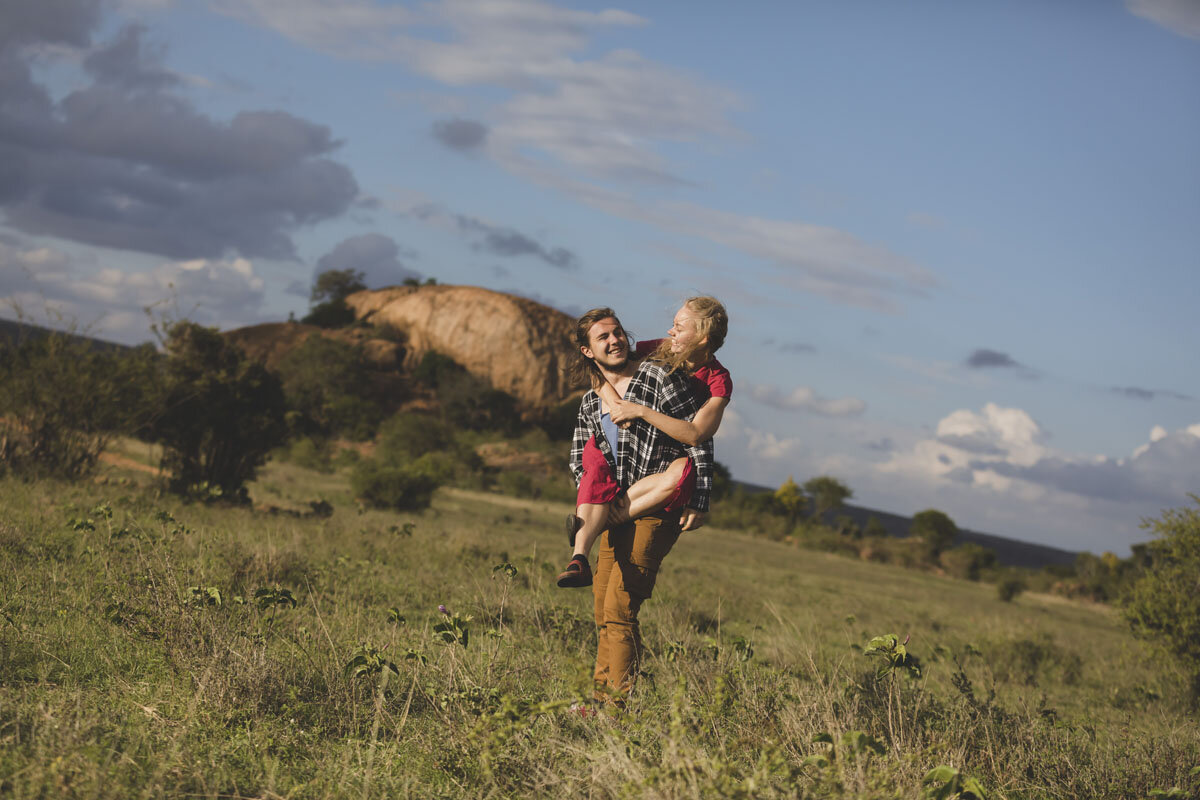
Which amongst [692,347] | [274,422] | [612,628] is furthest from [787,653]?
[274,422]

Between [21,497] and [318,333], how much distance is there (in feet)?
166

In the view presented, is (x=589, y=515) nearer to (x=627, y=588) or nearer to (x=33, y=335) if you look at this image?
(x=627, y=588)

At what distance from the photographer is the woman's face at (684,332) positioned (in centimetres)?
381

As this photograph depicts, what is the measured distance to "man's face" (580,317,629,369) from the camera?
4.01 m

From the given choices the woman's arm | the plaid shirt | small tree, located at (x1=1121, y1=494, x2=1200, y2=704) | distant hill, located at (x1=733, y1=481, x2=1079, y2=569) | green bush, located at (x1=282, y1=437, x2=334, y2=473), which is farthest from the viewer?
distant hill, located at (x1=733, y1=481, x2=1079, y2=569)

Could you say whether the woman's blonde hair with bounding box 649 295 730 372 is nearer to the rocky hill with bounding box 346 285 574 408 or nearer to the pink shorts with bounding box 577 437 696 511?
the pink shorts with bounding box 577 437 696 511

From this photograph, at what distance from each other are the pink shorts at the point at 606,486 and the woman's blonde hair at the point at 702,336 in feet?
1.53

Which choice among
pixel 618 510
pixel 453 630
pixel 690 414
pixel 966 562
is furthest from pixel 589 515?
pixel 966 562

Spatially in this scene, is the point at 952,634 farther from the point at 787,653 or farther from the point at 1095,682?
the point at 787,653

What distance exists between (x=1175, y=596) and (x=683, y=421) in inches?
307

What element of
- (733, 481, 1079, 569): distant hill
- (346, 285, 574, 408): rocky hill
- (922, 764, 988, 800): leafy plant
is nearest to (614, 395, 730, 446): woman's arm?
(922, 764, 988, 800): leafy plant

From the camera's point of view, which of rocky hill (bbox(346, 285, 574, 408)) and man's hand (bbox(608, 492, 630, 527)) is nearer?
man's hand (bbox(608, 492, 630, 527))

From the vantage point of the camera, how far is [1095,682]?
32.9 ft

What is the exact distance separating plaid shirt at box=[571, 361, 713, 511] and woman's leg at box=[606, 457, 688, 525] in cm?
5
